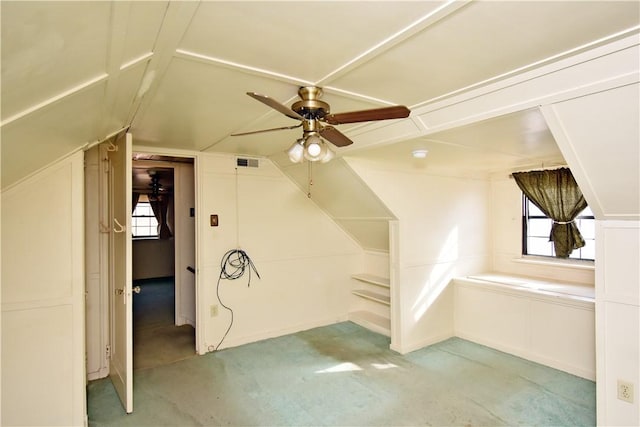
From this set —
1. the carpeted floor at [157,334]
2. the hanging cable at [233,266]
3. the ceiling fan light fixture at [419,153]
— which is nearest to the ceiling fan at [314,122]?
the ceiling fan light fixture at [419,153]

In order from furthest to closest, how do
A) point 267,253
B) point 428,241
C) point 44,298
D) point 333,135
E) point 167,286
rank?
point 167,286 → point 267,253 → point 428,241 → point 44,298 → point 333,135

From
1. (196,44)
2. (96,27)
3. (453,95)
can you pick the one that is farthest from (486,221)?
(96,27)

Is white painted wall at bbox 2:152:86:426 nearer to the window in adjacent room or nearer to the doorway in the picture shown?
the doorway

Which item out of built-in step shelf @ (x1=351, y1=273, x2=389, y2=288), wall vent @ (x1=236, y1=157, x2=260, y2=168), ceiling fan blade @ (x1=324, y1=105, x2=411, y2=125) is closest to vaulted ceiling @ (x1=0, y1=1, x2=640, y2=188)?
ceiling fan blade @ (x1=324, y1=105, x2=411, y2=125)

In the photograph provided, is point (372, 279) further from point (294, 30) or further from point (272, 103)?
point (294, 30)

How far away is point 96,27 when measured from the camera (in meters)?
0.96

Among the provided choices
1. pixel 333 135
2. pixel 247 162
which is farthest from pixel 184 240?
pixel 333 135

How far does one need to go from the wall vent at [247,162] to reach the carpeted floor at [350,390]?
205 centimetres

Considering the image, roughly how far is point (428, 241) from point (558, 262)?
1486 millimetres

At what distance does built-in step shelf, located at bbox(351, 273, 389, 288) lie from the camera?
13.9ft

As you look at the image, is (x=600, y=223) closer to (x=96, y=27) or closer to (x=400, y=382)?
(x=400, y=382)

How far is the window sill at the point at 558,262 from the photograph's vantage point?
11.7 feet

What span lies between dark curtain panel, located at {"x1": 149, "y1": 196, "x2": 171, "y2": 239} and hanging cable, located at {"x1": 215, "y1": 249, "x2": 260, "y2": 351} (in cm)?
530

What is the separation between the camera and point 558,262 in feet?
12.5
